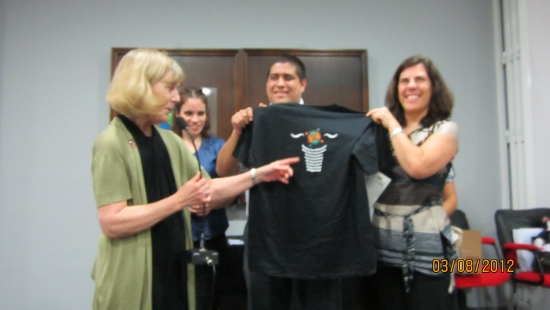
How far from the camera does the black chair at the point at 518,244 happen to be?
99.6 inches

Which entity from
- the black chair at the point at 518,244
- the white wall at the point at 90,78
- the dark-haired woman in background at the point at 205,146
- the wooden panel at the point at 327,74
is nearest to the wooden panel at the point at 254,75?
the wooden panel at the point at 327,74

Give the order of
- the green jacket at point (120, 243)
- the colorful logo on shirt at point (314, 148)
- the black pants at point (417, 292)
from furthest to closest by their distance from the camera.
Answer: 1. the colorful logo on shirt at point (314, 148)
2. the black pants at point (417, 292)
3. the green jacket at point (120, 243)

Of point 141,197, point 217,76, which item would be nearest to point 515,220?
point 217,76

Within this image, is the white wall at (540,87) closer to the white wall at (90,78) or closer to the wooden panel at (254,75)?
the white wall at (90,78)

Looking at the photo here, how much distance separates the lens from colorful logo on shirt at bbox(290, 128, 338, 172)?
1588 millimetres

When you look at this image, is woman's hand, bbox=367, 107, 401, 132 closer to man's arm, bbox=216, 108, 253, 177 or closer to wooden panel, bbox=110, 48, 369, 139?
man's arm, bbox=216, 108, 253, 177

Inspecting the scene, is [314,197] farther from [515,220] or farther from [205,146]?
[515,220]

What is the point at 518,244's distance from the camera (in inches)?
102

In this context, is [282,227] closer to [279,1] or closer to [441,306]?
[441,306]

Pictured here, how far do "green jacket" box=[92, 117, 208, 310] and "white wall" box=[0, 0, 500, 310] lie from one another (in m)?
2.11

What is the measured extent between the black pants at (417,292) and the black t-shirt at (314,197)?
17cm

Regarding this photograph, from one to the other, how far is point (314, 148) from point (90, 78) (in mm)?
2335

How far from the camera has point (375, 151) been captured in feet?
5.13
